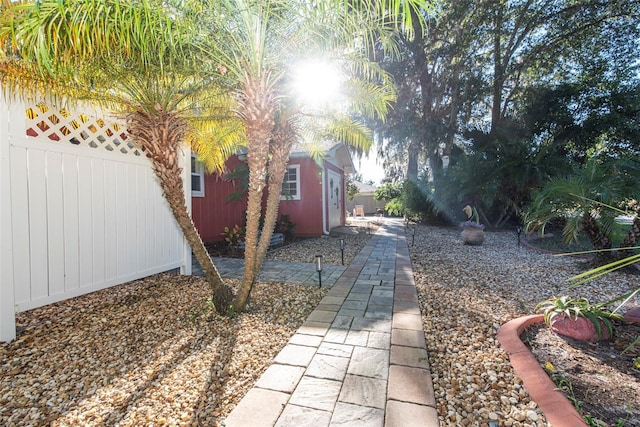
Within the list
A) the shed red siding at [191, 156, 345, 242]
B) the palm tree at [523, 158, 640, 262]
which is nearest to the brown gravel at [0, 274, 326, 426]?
the palm tree at [523, 158, 640, 262]

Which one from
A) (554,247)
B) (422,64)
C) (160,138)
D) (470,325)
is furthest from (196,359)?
(422,64)

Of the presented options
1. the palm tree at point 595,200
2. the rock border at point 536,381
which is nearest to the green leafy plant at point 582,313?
the rock border at point 536,381

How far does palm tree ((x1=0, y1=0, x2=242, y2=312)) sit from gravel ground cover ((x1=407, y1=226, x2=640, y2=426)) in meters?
2.44

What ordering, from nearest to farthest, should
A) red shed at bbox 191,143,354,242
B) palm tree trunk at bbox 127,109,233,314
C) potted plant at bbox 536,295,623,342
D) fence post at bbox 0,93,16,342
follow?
potted plant at bbox 536,295,623,342 < fence post at bbox 0,93,16,342 < palm tree trunk at bbox 127,109,233,314 < red shed at bbox 191,143,354,242

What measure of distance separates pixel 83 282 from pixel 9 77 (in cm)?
243

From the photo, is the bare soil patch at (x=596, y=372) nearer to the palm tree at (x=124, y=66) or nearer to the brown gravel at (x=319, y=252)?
the palm tree at (x=124, y=66)

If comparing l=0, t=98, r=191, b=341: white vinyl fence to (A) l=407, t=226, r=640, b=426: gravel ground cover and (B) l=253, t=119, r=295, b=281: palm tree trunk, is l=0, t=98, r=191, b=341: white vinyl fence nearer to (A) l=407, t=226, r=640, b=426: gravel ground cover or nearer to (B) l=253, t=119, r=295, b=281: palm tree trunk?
(B) l=253, t=119, r=295, b=281: palm tree trunk

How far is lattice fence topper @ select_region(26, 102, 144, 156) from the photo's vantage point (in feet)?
11.0

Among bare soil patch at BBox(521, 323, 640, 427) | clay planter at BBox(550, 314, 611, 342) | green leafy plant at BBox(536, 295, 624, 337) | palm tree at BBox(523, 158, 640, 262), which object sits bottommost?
bare soil patch at BBox(521, 323, 640, 427)

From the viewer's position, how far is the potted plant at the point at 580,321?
8.40ft

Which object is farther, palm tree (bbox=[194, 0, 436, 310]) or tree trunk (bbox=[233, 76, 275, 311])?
tree trunk (bbox=[233, 76, 275, 311])

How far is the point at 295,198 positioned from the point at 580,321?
879 centimetres

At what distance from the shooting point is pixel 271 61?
3.04 metres

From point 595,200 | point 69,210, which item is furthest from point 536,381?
point 69,210
